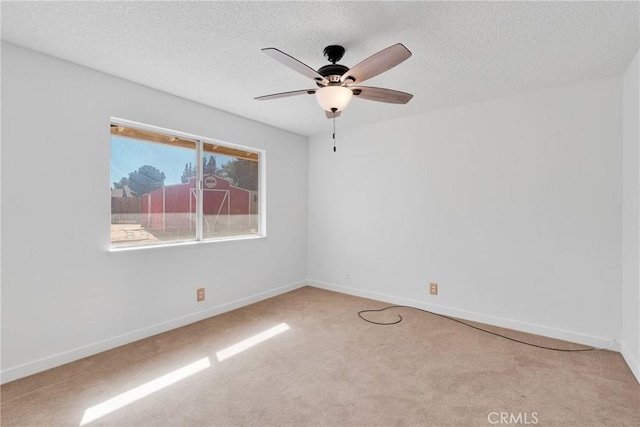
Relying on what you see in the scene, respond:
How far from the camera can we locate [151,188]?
9.62ft

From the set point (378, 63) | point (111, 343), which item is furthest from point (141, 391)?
point (378, 63)

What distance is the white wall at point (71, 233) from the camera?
2053 mm

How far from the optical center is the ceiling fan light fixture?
191cm

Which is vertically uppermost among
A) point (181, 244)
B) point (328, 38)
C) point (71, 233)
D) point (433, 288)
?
point (328, 38)

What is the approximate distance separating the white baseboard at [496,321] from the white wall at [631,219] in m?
0.17

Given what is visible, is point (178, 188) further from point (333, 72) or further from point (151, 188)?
point (333, 72)

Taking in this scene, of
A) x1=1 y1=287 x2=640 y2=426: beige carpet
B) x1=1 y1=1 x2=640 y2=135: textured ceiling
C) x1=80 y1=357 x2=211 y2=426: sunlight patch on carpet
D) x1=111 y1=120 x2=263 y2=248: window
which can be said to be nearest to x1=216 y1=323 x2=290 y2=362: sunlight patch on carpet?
x1=1 y1=287 x2=640 y2=426: beige carpet

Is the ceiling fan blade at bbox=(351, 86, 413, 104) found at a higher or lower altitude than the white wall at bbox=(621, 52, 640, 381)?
higher

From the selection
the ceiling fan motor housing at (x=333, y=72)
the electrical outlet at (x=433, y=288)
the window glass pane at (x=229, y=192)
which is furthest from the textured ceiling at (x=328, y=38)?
the electrical outlet at (x=433, y=288)

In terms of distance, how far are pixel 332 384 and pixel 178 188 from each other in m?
2.40

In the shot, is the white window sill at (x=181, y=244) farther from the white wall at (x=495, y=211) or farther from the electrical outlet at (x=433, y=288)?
the electrical outlet at (x=433, y=288)

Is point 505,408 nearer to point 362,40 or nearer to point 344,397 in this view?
point 344,397

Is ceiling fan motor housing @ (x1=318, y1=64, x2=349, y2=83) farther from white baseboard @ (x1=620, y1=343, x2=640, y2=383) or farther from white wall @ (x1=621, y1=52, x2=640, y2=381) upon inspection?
white baseboard @ (x1=620, y1=343, x2=640, y2=383)

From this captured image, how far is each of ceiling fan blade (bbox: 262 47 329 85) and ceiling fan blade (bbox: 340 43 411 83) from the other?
163 millimetres
